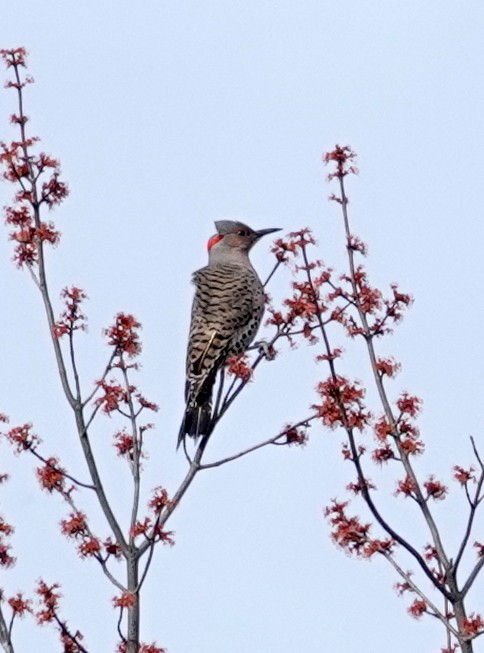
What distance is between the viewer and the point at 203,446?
20.5 feet

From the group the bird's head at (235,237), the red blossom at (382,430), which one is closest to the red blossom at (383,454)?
the red blossom at (382,430)

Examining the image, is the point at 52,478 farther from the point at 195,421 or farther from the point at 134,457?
the point at 195,421

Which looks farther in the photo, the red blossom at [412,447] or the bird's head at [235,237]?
the bird's head at [235,237]

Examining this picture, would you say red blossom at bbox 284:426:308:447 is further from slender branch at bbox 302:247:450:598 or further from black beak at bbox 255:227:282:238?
black beak at bbox 255:227:282:238

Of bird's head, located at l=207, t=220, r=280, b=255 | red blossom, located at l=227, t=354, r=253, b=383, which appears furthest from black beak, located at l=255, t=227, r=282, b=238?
red blossom, located at l=227, t=354, r=253, b=383

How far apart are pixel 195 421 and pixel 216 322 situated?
1.49 m

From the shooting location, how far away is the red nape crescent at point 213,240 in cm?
1119

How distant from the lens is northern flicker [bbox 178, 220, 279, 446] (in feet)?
26.5

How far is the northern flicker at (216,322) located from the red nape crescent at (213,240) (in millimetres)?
287

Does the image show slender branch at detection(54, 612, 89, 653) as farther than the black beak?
No

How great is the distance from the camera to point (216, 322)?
29.6ft

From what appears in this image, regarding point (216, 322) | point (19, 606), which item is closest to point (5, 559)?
point (19, 606)

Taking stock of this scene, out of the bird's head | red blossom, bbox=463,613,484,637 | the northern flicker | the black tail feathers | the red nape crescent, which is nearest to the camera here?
red blossom, bbox=463,613,484,637

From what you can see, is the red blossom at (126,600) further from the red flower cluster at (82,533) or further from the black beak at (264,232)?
the black beak at (264,232)
